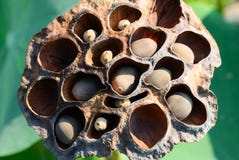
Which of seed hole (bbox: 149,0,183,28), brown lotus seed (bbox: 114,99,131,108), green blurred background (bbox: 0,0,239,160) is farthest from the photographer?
green blurred background (bbox: 0,0,239,160)

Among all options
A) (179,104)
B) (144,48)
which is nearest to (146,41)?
(144,48)

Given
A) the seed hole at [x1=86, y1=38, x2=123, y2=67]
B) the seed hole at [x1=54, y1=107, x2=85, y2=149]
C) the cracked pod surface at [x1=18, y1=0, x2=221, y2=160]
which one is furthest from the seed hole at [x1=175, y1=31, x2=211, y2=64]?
the seed hole at [x1=54, y1=107, x2=85, y2=149]

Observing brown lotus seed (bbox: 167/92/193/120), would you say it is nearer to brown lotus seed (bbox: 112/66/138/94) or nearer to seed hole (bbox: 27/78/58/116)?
brown lotus seed (bbox: 112/66/138/94)

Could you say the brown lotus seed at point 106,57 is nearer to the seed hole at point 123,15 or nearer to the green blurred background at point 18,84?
the seed hole at point 123,15

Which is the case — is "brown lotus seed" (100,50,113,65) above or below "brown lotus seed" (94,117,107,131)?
above

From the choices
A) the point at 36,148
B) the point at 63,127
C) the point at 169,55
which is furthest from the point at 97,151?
the point at 36,148

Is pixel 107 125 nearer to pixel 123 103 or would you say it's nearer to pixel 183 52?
pixel 123 103
